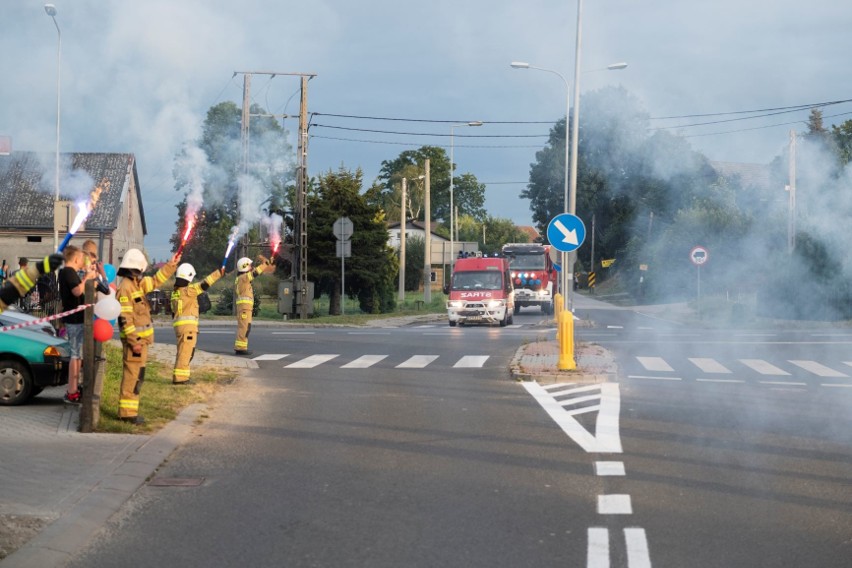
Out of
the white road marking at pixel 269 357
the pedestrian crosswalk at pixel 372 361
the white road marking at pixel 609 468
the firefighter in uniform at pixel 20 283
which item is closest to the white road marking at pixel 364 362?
the pedestrian crosswalk at pixel 372 361

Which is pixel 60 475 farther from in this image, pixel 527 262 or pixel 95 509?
pixel 527 262

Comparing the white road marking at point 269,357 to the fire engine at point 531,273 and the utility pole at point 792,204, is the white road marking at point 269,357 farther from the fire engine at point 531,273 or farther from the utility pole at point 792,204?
the fire engine at point 531,273

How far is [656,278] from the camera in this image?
2738 cm

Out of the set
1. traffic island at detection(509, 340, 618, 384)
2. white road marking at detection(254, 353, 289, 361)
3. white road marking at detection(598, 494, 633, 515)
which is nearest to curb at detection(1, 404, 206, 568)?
white road marking at detection(598, 494, 633, 515)

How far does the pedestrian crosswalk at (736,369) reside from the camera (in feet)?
57.6

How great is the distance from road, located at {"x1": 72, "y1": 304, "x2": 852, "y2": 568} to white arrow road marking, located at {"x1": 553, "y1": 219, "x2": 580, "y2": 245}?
2.74 metres

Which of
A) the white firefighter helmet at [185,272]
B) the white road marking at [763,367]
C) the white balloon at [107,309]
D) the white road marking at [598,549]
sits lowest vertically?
the white road marking at [598,549]

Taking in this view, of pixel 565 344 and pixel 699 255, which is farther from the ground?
pixel 699 255

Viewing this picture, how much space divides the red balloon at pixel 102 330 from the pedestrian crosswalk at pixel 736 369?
1006 centimetres

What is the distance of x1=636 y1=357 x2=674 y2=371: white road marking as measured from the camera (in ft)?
63.2

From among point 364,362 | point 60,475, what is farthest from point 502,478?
point 364,362

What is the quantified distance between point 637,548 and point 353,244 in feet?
132

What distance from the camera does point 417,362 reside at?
67.4 ft

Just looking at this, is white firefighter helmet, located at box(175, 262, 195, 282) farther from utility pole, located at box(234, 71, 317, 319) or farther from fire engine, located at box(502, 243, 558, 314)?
fire engine, located at box(502, 243, 558, 314)
